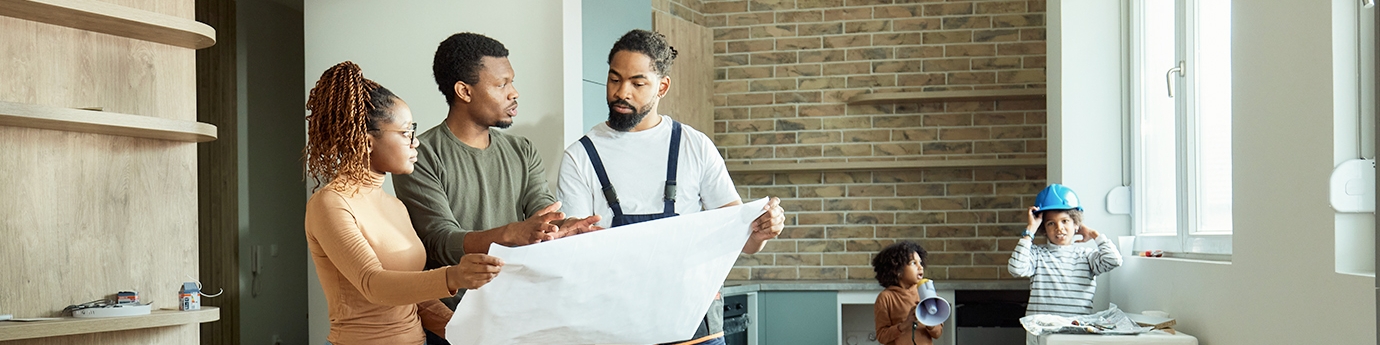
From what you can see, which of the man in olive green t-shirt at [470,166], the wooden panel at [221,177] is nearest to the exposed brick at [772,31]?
the wooden panel at [221,177]

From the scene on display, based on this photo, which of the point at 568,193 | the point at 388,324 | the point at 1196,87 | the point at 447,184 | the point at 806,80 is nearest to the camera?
the point at 388,324

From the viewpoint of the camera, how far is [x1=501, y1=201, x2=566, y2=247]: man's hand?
165cm

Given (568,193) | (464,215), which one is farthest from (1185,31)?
(464,215)

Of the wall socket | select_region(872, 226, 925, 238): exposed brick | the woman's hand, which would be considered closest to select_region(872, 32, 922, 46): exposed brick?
select_region(872, 226, 925, 238): exposed brick

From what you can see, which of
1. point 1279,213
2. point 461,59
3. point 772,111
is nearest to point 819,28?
point 772,111

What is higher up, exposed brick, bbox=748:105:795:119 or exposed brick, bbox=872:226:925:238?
exposed brick, bbox=748:105:795:119

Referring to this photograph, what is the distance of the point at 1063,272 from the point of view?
3816 millimetres

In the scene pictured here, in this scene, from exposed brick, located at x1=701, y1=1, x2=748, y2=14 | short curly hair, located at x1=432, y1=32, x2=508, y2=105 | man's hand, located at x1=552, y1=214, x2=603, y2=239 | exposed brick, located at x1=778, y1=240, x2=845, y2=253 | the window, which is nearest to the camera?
man's hand, located at x1=552, y1=214, x2=603, y2=239

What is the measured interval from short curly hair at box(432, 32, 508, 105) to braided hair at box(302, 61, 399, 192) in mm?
353

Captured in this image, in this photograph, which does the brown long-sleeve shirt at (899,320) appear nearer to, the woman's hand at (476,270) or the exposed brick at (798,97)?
the exposed brick at (798,97)

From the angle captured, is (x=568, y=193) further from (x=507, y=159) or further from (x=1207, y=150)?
Result: (x=1207, y=150)

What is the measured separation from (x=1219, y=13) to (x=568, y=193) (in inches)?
76.4

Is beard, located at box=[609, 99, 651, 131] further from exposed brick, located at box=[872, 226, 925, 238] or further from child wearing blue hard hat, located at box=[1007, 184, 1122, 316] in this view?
exposed brick, located at box=[872, 226, 925, 238]

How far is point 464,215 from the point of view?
199 cm
